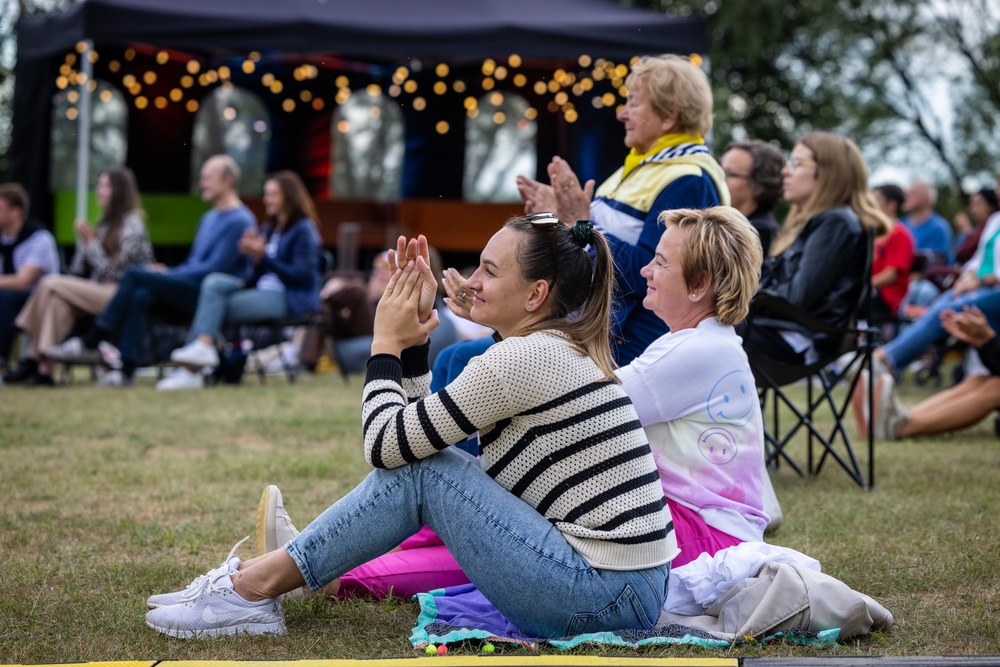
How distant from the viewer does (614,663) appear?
2.16 m

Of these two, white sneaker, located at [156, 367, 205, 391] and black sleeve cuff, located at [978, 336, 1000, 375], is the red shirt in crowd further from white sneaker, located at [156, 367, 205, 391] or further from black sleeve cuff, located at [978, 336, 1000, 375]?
white sneaker, located at [156, 367, 205, 391]

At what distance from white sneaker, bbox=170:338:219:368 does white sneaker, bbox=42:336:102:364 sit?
0.81 metres

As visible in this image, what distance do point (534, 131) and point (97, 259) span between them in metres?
7.71

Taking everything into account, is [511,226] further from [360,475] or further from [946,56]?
[946,56]

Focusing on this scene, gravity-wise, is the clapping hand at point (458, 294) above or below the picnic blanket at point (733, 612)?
above

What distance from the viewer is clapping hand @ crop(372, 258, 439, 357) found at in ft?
8.30

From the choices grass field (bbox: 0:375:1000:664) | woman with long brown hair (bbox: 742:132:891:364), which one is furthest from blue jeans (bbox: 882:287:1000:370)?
Answer: woman with long brown hair (bbox: 742:132:891:364)

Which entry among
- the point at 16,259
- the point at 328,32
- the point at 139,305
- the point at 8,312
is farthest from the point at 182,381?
the point at 328,32

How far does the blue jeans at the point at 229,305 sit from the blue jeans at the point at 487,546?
589 cm

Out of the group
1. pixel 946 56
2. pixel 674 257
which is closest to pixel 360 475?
pixel 674 257

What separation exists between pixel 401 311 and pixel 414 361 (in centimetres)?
20

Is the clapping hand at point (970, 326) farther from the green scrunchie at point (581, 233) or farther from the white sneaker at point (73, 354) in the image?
the white sneaker at point (73, 354)

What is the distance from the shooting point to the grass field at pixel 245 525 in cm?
255

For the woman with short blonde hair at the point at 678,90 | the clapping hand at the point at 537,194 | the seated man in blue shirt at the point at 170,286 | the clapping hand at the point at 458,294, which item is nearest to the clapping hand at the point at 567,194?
the clapping hand at the point at 537,194
